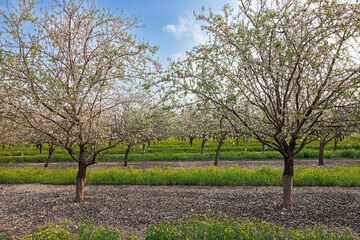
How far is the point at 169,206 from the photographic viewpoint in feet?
30.6

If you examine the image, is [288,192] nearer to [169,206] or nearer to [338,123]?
[338,123]

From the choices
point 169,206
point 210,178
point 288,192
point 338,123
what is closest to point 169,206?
point 169,206

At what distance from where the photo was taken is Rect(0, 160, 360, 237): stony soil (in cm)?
784

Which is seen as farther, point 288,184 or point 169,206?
point 169,206

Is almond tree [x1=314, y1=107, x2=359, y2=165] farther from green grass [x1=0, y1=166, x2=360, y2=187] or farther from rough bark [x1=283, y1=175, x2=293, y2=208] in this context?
green grass [x1=0, y1=166, x2=360, y2=187]

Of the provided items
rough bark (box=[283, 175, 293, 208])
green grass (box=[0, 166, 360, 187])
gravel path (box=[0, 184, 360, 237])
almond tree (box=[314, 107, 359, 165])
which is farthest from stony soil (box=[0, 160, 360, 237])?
almond tree (box=[314, 107, 359, 165])

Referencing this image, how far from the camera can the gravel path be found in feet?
25.7

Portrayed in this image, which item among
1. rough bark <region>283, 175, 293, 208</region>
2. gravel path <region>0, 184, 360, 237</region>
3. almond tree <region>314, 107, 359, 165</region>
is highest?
almond tree <region>314, 107, 359, 165</region>

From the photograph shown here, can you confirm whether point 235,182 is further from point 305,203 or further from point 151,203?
point 151,203

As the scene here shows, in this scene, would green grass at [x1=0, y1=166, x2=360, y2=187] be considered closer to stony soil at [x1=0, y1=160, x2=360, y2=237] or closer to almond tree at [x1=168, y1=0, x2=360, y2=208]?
stony soil at [x1=0, y1=160, x2=360, y2=237]

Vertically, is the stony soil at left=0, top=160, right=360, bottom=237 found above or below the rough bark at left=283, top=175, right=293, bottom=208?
below

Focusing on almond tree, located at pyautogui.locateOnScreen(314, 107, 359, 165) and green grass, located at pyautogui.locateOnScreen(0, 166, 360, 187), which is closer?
almond tree, located at pyautogui.locateOnScreen(314, 107, 359, 165)

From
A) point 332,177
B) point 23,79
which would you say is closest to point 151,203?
point 23,79

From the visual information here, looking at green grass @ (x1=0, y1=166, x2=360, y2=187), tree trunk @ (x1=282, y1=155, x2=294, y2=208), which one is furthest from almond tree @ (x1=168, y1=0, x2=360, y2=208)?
green grass @ (x1=0, y1=166, x2=360, y2=187)
